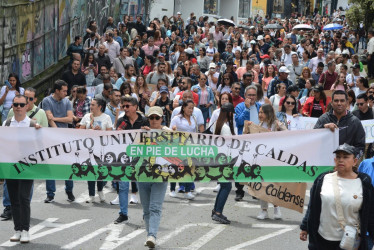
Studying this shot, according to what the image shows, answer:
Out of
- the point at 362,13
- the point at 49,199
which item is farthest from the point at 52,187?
the point at 362,13

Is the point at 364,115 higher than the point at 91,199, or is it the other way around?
the point at 364,115

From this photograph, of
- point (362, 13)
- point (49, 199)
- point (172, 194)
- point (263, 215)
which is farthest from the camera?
point (362, 13)

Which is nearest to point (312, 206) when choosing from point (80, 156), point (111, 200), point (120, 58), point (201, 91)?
point (80, 156)

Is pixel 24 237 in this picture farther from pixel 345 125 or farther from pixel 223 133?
pixel 345 125

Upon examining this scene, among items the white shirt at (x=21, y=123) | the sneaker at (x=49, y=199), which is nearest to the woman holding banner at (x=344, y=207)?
the white shirt at (x=21, y=123)

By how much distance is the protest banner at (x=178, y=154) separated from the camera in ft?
34.1

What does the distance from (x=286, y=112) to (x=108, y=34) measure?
10857 millimetres

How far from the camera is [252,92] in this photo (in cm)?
1366

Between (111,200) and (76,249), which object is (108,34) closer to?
(111,200)

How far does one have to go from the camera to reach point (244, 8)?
63.2 m

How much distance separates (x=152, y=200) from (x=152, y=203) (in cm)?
4

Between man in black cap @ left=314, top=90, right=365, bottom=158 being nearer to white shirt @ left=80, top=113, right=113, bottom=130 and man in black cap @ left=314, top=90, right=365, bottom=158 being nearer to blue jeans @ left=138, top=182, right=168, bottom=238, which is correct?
blue jeans @ left=138, top=182, right=168, bottom=238

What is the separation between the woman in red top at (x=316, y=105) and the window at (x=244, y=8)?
47024 mm

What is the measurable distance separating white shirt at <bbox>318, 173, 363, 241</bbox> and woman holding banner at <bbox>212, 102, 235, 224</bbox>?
12.1 feet
